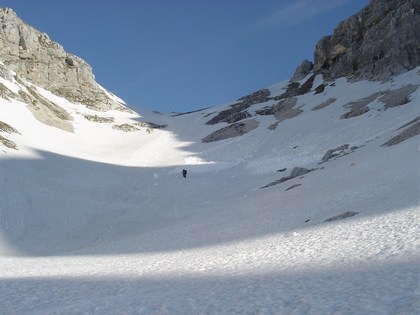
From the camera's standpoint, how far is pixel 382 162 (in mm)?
20375

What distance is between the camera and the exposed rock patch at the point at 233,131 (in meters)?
61.2

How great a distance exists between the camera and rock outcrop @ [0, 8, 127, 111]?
288 ft

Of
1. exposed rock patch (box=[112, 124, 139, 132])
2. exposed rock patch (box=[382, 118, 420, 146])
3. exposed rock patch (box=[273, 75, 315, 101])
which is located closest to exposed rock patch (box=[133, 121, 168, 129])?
exposed rock patch (box=[112, 124, 139, 132])

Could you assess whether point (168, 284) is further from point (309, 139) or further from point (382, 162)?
point (309, 139)

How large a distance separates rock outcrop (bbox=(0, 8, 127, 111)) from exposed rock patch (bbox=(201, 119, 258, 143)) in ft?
123

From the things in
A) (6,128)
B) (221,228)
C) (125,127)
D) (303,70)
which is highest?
(303,70)

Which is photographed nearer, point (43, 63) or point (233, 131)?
point (233, 131)

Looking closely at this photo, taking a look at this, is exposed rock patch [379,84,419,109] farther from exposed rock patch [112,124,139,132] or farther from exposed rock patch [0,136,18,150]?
exposed rock patch [112,124,139,132]

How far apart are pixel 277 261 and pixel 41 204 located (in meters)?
20.9

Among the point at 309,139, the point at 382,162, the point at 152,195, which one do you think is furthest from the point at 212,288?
the point at 309,139

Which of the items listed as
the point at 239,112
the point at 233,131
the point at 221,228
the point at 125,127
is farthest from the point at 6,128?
the point at 239,112

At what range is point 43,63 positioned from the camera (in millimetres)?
92438

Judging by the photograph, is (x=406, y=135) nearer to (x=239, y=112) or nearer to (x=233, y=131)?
(x=233, y=131)

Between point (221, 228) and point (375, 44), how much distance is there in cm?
5701
